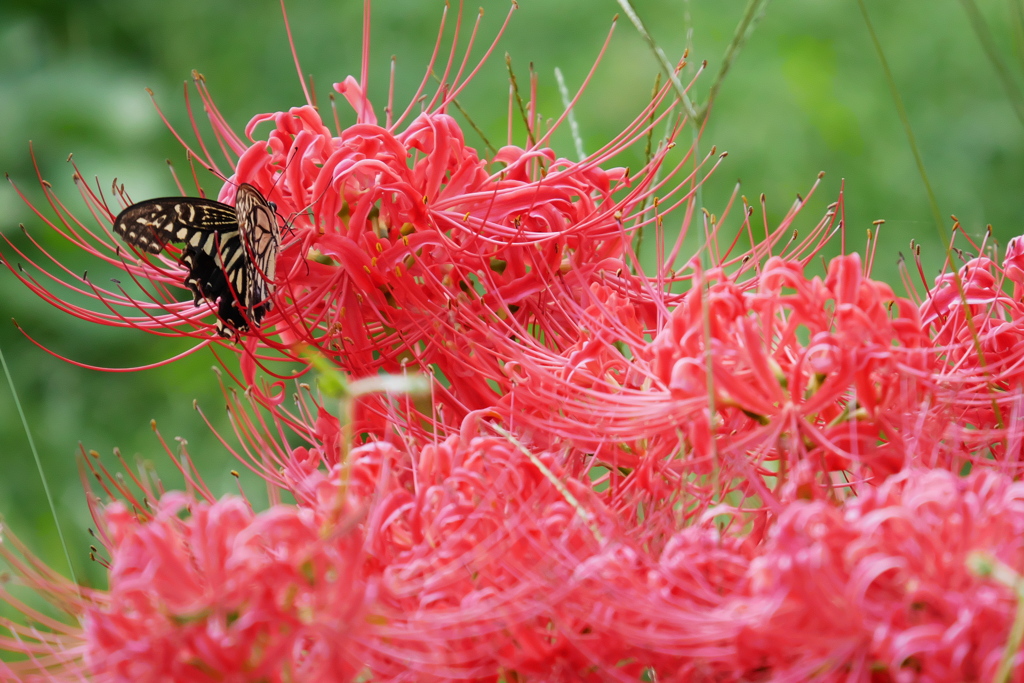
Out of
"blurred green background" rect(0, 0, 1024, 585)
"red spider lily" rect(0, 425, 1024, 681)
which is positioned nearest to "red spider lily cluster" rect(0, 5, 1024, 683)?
"red spider lily" rect(0, 425, 1024, 681)

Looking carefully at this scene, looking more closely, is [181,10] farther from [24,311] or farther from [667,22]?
[667,22]

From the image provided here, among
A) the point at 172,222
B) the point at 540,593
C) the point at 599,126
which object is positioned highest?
the point at 172,222

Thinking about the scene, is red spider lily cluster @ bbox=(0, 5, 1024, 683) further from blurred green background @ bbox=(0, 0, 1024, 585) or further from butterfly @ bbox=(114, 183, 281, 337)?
blurred green background @ bbox=(0, 0, 1024, 585)

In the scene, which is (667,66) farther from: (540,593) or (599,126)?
(599,126)

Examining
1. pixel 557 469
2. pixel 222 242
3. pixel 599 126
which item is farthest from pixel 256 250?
pixel 599 126

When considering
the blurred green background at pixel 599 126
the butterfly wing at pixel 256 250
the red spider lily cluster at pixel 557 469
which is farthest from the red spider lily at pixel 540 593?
the blurred green background at pixel 599 126

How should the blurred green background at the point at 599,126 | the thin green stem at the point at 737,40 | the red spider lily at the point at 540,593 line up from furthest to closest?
the blurred green background at the point at 599,126 < the thin green stem at the point at 737,40 < the red spider lily at the point at 540,593

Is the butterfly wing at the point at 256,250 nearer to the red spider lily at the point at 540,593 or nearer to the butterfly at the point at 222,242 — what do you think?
the butterfly at the point at 222,242
